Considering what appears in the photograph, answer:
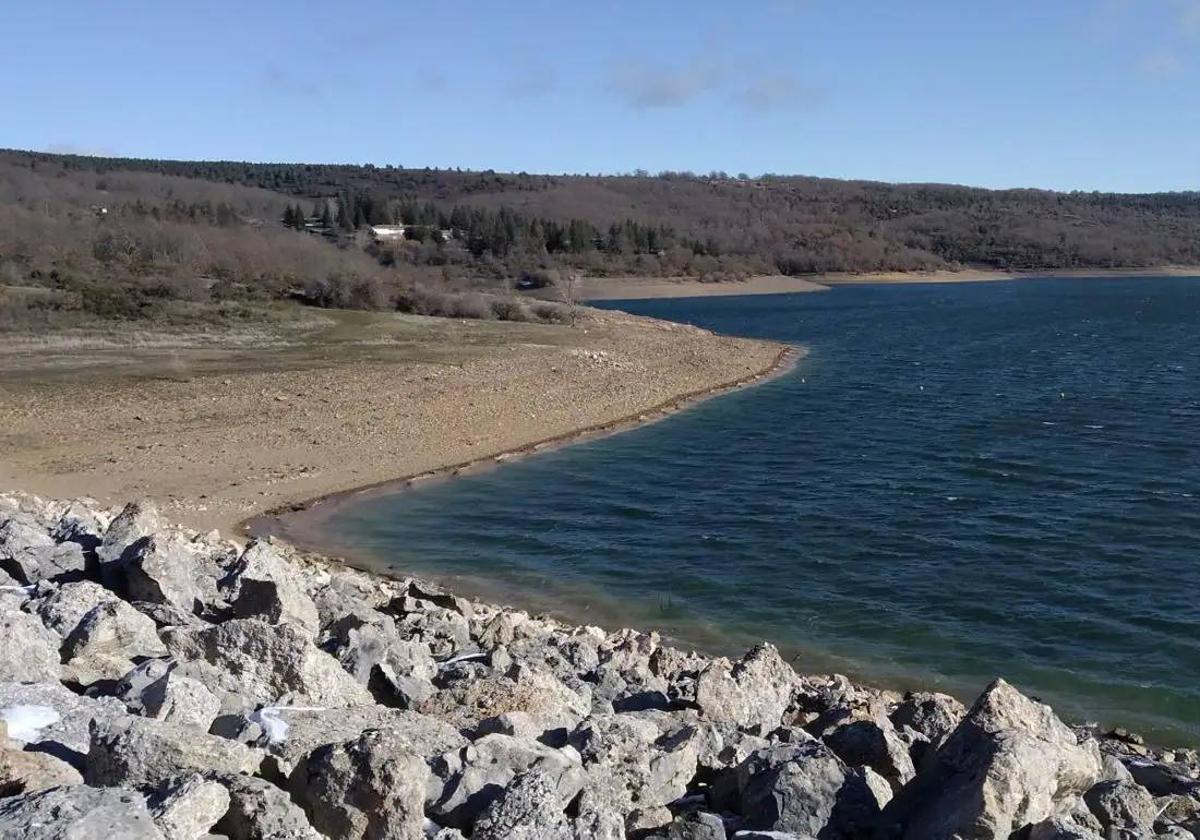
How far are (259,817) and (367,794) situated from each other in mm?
405

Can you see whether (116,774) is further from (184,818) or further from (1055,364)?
(1055,364)

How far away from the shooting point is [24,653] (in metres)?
5.86

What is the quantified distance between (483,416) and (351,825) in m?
21.0

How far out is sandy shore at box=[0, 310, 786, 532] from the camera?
18.8m

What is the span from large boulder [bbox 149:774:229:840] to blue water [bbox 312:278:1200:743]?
807 cm

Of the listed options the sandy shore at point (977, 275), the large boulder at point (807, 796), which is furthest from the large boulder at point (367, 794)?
the sandy shore at point (977, 275)

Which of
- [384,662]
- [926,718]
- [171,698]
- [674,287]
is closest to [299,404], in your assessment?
[384,662]

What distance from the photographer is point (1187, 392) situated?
1158 inches

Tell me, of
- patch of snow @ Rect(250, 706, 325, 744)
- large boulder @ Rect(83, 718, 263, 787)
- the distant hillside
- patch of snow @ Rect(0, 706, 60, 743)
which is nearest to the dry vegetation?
the distant hillside

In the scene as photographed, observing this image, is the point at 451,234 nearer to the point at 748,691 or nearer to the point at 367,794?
the point at 748,691

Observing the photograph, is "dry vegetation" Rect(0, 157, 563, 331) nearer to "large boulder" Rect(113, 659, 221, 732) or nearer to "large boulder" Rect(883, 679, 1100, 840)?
"large boulder" Rect(113, 659, 221, 732)

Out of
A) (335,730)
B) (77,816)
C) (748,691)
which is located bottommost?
(748,691)

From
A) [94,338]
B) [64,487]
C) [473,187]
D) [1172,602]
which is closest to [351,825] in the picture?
[1172,602]

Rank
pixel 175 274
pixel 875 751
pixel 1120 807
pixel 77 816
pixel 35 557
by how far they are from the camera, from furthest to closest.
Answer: pixel 175 274, pixel 35 557, pixel 875 751, pixel 1120 807, pixel 77 816
